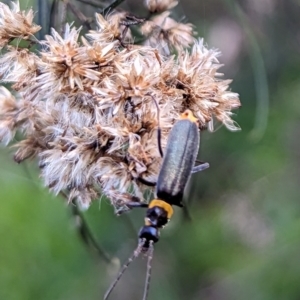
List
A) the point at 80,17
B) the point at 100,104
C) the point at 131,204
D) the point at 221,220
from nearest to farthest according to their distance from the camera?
the point at 100,104, the point at 131,204, the point at 80,17, the point at 221,220

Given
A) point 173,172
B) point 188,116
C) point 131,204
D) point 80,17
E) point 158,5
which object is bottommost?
point 131,204

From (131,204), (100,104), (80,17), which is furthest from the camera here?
(80,17)

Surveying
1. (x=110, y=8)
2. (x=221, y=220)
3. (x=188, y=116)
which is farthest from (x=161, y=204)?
(x=221, y=220)

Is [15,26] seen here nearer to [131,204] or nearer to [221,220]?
[131,204]

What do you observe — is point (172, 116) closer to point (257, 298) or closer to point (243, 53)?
point (257, 298)

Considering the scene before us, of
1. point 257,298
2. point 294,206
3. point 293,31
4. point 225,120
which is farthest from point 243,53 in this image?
point 225,120

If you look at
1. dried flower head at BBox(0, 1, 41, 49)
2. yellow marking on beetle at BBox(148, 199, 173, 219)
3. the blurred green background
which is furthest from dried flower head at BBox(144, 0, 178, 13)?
the blurred green background
